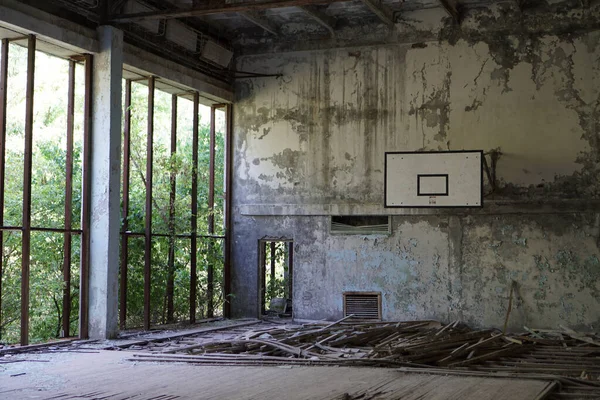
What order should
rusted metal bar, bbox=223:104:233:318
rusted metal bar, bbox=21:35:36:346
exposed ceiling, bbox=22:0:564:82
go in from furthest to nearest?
1. rusted metal bar, bbox=223:104:233:318
2. exposed ceiling, bbox=22:0:564:82
3. rusted metal bar, bbox=21:35:36:346

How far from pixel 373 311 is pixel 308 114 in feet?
15.1

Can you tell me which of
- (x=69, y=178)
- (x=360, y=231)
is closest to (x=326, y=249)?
(x=360, y=231)

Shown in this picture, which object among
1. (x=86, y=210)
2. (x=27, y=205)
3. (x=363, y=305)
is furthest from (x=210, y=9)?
(x=363, y=305)

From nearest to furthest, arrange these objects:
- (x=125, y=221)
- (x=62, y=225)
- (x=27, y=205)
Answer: (x=27, y=205) < (x=125, y=221) < (x=62, y=225)

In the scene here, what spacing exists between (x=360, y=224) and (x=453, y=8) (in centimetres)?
496

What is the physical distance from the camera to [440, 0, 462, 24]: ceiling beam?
1469cm

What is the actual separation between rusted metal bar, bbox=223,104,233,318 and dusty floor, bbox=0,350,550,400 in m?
6.89

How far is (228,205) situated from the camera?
17328 millimetres

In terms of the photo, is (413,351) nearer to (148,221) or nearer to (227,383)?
(227,383)

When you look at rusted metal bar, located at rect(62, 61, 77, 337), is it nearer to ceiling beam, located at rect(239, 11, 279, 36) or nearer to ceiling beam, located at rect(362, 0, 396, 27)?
ceiling beam, located at rect(239, 11, 279, 36)

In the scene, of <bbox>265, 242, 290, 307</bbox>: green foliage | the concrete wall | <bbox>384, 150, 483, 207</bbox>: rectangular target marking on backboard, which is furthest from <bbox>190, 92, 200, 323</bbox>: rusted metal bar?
<bbox>384, 150, 483, 207</bbox>: rectangular target marking on backboard

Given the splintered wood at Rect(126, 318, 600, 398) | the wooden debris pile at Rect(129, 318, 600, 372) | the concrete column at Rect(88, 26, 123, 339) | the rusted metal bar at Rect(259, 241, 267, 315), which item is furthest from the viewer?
the rusted metal bar at Rect(259, 241, 267, 315)

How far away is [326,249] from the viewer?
1628 centimetres

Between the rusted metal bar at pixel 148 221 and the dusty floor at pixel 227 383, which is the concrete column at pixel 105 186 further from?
the dusty floor at pixel 227 383
